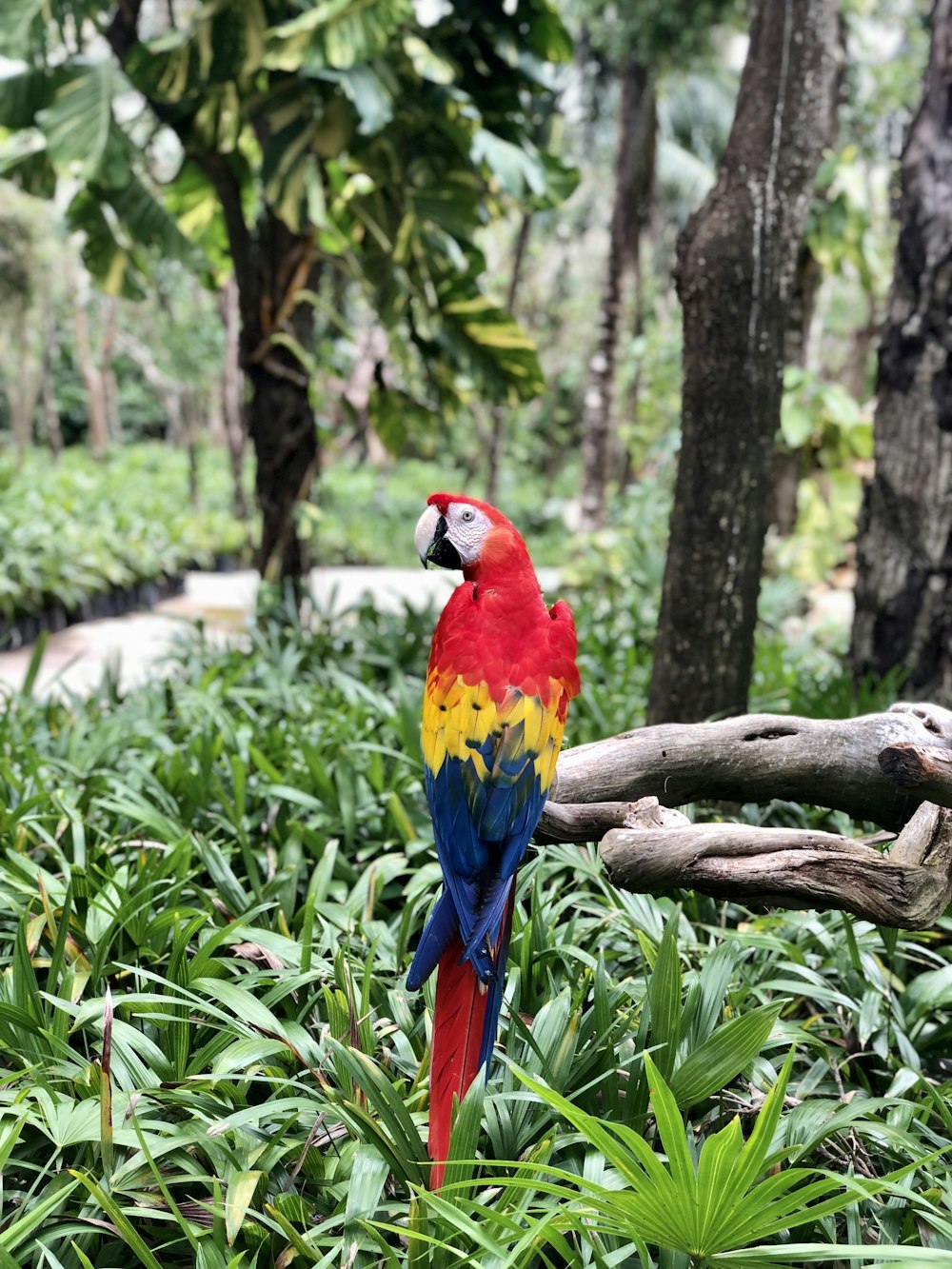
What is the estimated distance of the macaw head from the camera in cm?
140

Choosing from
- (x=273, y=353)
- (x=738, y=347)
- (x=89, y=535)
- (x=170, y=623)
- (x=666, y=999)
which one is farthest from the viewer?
(x=89, y=535)

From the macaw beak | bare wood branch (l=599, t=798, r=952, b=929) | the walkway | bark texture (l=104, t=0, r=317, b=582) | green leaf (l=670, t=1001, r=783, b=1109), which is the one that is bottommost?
the walkway

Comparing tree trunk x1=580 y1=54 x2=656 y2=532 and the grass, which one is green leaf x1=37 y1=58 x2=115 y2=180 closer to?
the grass

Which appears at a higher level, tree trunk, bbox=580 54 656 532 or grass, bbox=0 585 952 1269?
tree trunk, bbox=580 54 656 532

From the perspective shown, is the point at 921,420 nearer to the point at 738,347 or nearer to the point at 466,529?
the point at 738,347

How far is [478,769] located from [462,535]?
1.16 feet

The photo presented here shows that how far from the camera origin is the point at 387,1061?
1563mm

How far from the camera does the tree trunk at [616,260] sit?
23.1 feet

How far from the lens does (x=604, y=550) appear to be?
262 inches

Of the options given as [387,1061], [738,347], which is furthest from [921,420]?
[387,1061]

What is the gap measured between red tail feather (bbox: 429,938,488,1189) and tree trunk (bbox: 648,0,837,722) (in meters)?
1.50

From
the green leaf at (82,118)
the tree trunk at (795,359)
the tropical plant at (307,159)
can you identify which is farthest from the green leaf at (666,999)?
the tree trunk at (795,359)

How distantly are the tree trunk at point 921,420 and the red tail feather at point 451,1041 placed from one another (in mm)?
2433

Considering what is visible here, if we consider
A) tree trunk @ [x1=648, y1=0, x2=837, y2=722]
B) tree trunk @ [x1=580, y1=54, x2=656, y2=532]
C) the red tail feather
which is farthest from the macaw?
tree trunk @ [x1=580, y1=54, x2=656, y2=532]
